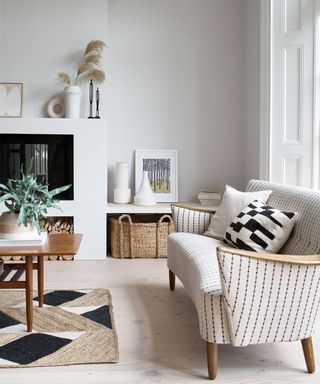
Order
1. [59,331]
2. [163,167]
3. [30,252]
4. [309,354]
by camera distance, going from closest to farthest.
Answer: [309,354], [30,252], [59,331], [163,167]

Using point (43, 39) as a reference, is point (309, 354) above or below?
below

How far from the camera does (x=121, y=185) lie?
479 cm

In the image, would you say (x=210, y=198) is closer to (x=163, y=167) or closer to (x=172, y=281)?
(x=163, y=167)

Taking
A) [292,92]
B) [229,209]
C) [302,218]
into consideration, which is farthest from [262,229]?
[292,92]

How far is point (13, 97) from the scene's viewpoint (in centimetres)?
455

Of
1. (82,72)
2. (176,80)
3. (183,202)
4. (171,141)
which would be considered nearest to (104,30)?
(82,72)

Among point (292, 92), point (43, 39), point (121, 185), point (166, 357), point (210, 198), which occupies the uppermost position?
point (43, 39)

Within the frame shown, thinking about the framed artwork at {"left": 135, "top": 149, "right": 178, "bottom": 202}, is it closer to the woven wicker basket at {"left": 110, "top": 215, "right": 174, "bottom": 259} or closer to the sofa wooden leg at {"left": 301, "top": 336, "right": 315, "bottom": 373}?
the woven wicker basket at {"left": 110, "top": 215, "right": 174, "bottom": 259}

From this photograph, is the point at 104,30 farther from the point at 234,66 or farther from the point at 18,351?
the point at 18,351

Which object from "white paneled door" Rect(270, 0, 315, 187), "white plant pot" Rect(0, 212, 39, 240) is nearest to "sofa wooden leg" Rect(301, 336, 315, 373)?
"white plant pot" Rect(0, 212, 39, 240)

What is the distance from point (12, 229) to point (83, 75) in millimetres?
2418

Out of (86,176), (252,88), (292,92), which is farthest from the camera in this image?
(252,88)

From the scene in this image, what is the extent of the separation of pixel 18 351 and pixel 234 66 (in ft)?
12.1

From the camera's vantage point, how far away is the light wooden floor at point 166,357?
2.12 metres
